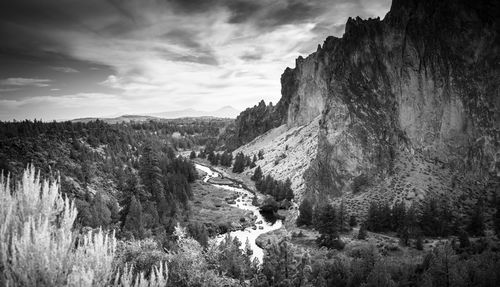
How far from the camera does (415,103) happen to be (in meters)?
101

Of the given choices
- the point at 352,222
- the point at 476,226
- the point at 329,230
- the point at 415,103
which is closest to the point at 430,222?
the point at 476,226

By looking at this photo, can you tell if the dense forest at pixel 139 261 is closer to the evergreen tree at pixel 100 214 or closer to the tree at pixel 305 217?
the evergreen tree at pixel 100 214

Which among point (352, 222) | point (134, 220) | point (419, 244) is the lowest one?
point (352, 222)

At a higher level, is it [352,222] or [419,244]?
[419,244]

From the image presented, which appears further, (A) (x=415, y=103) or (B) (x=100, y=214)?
(A) (x=415, y=103)

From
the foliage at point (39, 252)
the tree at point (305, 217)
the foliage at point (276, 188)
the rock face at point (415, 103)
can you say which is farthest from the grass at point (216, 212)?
the foliage at point (39, 252)

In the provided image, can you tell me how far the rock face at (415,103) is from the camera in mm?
92250

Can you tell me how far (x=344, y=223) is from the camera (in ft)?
246

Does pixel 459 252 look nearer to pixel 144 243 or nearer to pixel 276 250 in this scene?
pixel 276 250

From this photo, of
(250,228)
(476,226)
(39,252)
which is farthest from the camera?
(250,228)

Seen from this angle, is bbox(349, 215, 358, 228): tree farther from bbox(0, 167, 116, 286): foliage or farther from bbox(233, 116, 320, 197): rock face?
bbox(0, 167, 116, 286): foliage

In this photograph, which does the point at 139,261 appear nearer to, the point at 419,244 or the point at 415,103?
the point at 419,244

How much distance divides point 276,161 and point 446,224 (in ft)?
260

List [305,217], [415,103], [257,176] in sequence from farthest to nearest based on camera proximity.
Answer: [257,176] < [415,103] < [305,217]
